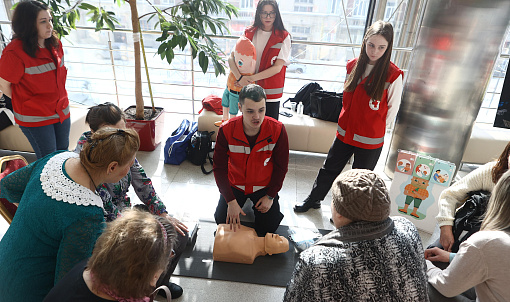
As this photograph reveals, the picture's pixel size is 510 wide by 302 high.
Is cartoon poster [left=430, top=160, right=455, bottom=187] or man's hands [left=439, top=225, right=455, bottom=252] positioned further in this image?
cartoon poster [left=430, top=160, right=455, bottom=187]

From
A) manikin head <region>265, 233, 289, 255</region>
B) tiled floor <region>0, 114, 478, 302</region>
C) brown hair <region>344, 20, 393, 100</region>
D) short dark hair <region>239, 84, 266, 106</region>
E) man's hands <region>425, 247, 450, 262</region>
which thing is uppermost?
brown hair <region>344, 20, 393, 100</region>

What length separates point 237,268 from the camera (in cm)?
211

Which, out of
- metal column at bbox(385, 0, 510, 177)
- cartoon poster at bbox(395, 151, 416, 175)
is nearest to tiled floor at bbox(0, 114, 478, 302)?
cartoon poster at bbox(395, 151, 416, 175)

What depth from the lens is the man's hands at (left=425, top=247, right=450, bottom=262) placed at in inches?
66.9

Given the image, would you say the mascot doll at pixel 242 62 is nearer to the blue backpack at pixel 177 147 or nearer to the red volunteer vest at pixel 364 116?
the blue backpack at pixel 177 147

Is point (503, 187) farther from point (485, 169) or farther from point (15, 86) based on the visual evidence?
point (15, 86)

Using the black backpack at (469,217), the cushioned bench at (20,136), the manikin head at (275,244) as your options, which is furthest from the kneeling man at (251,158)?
the cushioned bench at (20,136)

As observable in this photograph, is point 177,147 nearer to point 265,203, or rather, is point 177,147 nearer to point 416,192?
point 265,203

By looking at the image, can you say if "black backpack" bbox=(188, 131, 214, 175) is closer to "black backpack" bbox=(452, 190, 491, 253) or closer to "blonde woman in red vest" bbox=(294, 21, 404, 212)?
"blonde woman in red vest" bbox=(294, 21, 404, 212)

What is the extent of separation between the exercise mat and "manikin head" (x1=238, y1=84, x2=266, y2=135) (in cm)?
88

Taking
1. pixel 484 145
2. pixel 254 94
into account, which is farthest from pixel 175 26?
pixel 484 145

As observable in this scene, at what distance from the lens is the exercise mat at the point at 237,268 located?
205 centimetres

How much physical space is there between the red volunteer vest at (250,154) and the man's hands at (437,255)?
3.34 feet

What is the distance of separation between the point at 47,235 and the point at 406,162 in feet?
7.61
